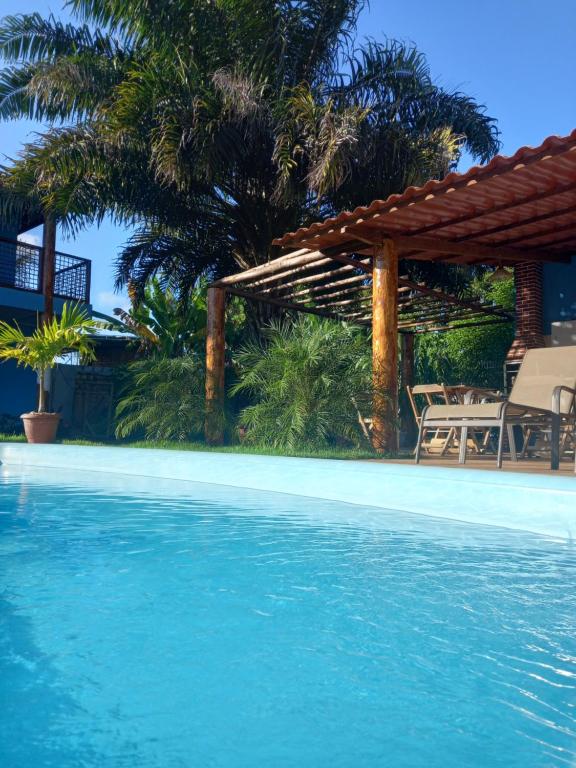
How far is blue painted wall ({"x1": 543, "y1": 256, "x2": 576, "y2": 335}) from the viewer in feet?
36.7

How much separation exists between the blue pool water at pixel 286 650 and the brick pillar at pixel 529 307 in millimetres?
7312

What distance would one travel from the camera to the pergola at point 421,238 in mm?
7125

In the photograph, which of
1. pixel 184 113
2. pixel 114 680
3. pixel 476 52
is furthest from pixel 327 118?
pixel 476 52

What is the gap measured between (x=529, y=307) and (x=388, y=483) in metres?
6.48

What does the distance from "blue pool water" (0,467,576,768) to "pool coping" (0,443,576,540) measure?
0.88 feet

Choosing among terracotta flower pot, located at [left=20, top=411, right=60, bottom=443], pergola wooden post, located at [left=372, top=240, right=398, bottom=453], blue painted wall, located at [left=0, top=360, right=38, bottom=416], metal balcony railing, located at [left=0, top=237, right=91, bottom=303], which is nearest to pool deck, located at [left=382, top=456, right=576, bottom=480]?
pergola wooden post, located at [left=372, top=240, right=398, bottom=453]

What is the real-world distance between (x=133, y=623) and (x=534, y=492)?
2973mm

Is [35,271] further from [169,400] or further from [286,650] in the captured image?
[286,650]

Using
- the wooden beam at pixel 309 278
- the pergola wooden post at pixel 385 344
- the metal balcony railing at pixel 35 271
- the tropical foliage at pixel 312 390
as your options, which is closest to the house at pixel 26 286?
the metal balcony railing at pixel 35 271

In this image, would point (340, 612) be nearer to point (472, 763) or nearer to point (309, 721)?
point (309, 721)

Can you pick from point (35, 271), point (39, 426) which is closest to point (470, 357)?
point (39, 426)

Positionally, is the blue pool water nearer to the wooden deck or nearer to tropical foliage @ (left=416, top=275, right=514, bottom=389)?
the wooden deck

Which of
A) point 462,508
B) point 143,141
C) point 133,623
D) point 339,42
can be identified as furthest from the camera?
point 339,42

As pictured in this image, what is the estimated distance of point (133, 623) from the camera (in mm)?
2734
